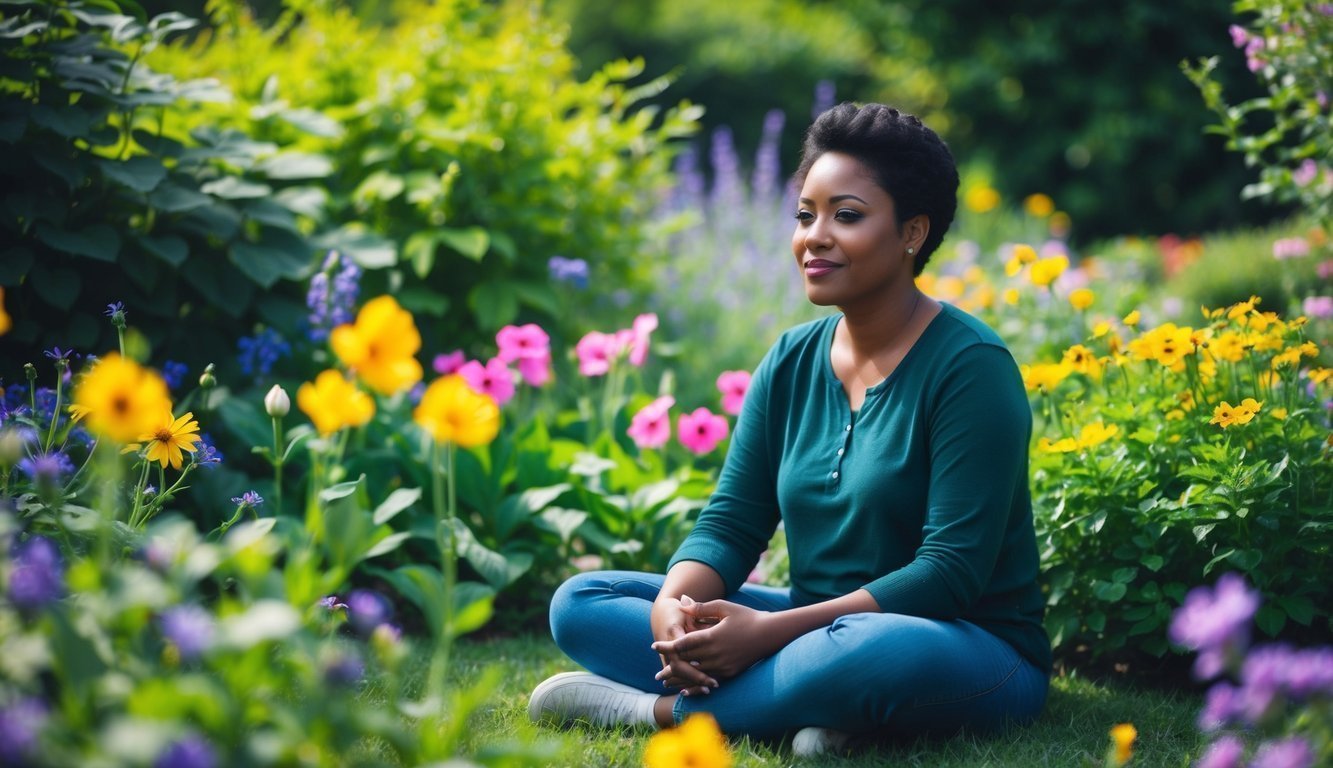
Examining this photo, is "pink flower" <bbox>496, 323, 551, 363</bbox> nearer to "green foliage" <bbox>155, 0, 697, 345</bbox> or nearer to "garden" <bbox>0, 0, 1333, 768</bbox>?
"garden" <bbox>0, 0, 1333, 768</bbox>

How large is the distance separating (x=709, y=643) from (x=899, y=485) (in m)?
0.49

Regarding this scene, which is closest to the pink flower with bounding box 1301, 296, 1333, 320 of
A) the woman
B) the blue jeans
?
the woman

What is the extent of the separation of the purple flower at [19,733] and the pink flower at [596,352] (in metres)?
2.26

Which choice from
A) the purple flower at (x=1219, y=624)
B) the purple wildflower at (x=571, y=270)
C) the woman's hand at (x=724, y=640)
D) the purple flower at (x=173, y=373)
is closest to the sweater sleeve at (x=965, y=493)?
the woman's hand at (x=724, y=640)

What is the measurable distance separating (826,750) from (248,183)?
240 cm

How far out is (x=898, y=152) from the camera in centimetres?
226

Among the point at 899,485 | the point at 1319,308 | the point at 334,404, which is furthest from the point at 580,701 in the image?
the point at 1319,308

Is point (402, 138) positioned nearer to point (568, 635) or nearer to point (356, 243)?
point (356, 243)

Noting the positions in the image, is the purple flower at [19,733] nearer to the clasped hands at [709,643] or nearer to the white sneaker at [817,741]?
the clasped hands at [709,643]

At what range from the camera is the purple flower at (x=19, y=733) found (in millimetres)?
1053

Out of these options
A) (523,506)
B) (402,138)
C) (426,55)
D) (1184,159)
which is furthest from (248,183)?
(1184,159)

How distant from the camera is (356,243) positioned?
3.57m

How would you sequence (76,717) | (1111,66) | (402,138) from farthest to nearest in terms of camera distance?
(1111,66) → (402,138) → (76,717)

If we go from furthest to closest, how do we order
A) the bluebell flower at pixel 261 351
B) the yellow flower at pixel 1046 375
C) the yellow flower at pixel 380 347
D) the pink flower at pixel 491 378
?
the bluebell flower at pixel 261 351
the pink flower at pixel 491 378
the yellow flower at pixel 1046 375
the yellow flower at pixel 380 347
